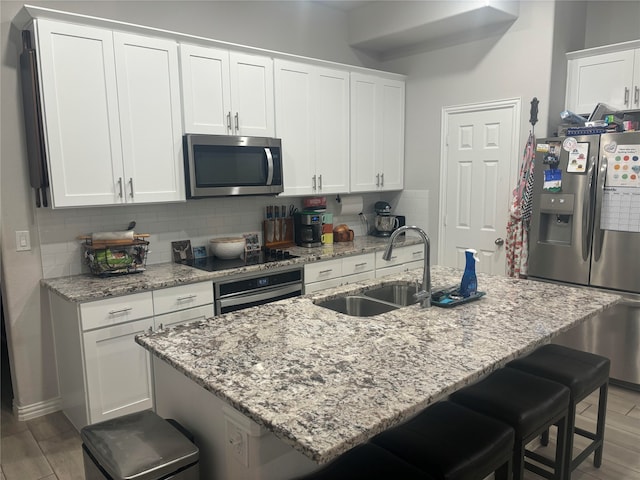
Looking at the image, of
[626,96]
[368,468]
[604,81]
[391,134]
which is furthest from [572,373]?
[391,134]

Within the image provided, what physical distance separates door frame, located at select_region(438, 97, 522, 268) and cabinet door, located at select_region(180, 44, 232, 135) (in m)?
2.12

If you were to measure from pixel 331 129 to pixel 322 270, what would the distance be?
4.16 feet

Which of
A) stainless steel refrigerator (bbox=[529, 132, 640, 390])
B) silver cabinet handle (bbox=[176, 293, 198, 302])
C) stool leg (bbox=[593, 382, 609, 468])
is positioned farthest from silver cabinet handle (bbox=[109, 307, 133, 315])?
stainless steel refrigerator (bbox=[529, 132, 640, 390])

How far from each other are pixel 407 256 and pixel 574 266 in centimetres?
143

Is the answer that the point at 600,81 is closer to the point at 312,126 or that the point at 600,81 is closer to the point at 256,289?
the point at 312,126

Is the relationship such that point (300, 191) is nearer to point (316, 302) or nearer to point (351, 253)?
point (351, 253)

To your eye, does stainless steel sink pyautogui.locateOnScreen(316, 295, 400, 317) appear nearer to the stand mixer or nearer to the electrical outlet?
the electrical outlet

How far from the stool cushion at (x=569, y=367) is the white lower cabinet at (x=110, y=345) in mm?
1952

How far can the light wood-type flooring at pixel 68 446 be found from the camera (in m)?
2.49

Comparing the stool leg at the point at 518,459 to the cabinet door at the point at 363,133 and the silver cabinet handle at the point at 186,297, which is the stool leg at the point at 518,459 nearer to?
the silver cabinet handle at the point at 186,297

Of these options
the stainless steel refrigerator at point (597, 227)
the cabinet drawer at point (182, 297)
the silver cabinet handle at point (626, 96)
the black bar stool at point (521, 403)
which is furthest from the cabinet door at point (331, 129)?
the black bar stool at point (521, 403)

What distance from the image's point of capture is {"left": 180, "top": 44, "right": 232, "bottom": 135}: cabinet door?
125 inches

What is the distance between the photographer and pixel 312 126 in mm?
Answer: 3994

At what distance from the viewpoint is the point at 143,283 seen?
284 centimetres
